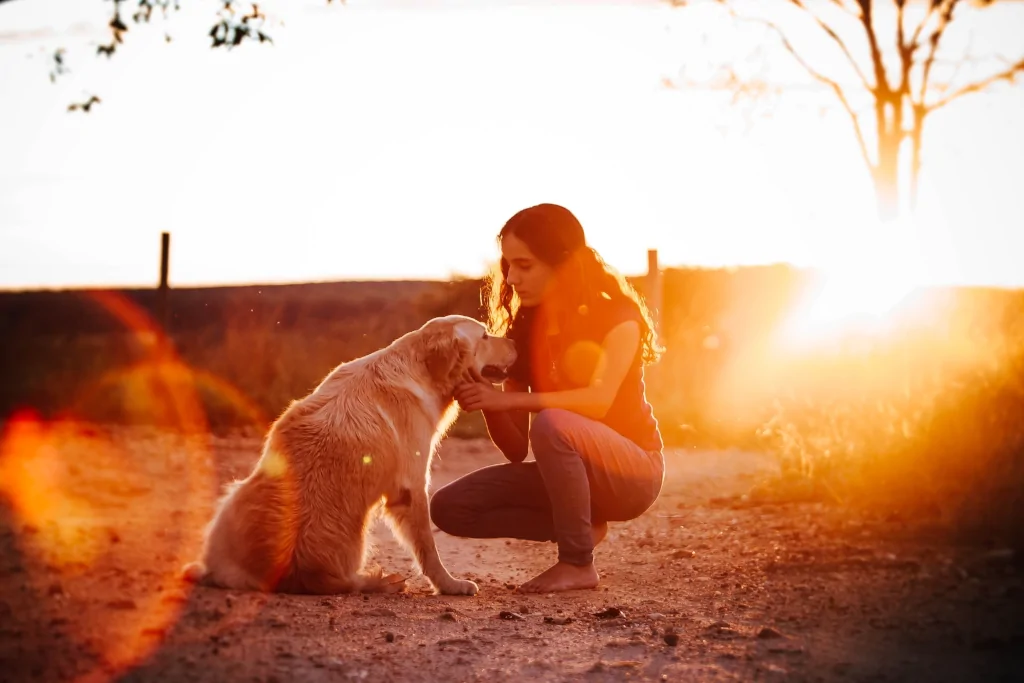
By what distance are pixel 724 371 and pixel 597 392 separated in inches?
328

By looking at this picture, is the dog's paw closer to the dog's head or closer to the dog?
the dog

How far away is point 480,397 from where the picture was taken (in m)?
4.57

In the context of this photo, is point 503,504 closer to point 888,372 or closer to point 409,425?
point 409,425

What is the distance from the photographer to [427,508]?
4.56 m

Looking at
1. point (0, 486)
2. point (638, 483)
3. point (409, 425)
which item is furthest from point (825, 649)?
point (0, 486)

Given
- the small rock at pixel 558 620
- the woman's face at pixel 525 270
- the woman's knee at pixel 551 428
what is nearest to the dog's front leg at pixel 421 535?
the woman's knee at pixel 551 428

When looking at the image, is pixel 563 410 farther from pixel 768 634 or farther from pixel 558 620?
pixel 768 634

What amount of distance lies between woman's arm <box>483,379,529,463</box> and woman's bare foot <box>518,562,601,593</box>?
668 mm

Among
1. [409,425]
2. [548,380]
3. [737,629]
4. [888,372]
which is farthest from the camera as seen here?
[888,372]

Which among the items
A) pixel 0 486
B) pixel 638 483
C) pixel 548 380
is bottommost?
pixel 0 486

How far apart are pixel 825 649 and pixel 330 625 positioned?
1.75 m

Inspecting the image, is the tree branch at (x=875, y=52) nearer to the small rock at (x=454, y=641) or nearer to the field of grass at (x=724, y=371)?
the field of grass at (x=724, y=371)

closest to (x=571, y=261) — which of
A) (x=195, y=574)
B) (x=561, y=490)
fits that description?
(x=561, y=490)

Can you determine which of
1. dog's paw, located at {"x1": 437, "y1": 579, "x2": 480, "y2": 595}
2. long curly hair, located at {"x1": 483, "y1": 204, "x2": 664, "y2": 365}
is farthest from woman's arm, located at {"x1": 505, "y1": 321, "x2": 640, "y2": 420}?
dog's paw, located at {"x1": 437, "y1": 579, "x2": 480, "y2": 595}
